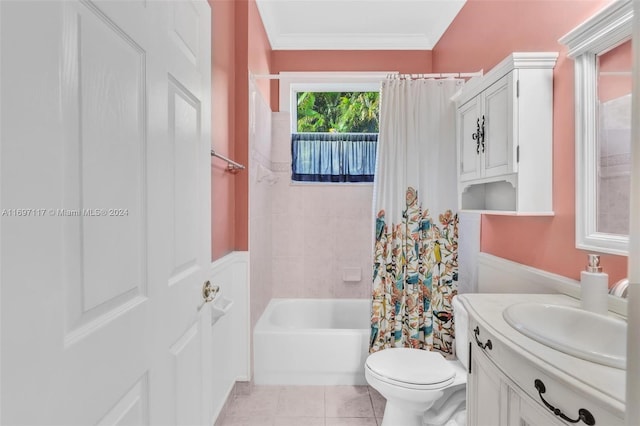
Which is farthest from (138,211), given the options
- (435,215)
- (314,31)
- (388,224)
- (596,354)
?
(314,31)

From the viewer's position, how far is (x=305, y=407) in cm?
212

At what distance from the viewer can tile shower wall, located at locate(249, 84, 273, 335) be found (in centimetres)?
232

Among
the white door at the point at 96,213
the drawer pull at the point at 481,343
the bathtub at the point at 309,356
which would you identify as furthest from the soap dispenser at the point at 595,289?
the bathtub at the point at 309,356

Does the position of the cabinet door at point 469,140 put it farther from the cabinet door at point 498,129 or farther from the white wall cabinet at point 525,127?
the white wall cabinet at point 525,127

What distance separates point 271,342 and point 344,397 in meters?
0.59

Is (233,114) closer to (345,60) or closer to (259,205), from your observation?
(259,205)

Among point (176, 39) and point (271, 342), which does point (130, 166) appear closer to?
point (176, 39)

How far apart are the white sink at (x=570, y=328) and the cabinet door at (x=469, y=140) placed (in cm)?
88

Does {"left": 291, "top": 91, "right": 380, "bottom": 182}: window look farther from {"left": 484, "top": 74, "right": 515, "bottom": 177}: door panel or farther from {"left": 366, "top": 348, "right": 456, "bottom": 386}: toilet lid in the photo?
{"left": 366, "top": 348, "right": 456, "bottom": 386}: toilet lid

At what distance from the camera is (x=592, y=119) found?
4.26 feet

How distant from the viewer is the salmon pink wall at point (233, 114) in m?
1.96

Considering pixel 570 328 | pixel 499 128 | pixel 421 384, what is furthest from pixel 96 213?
pixel 499 128

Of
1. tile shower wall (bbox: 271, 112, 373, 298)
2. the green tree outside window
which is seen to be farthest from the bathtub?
the green tree outside window

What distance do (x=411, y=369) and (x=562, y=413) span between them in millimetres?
1057
